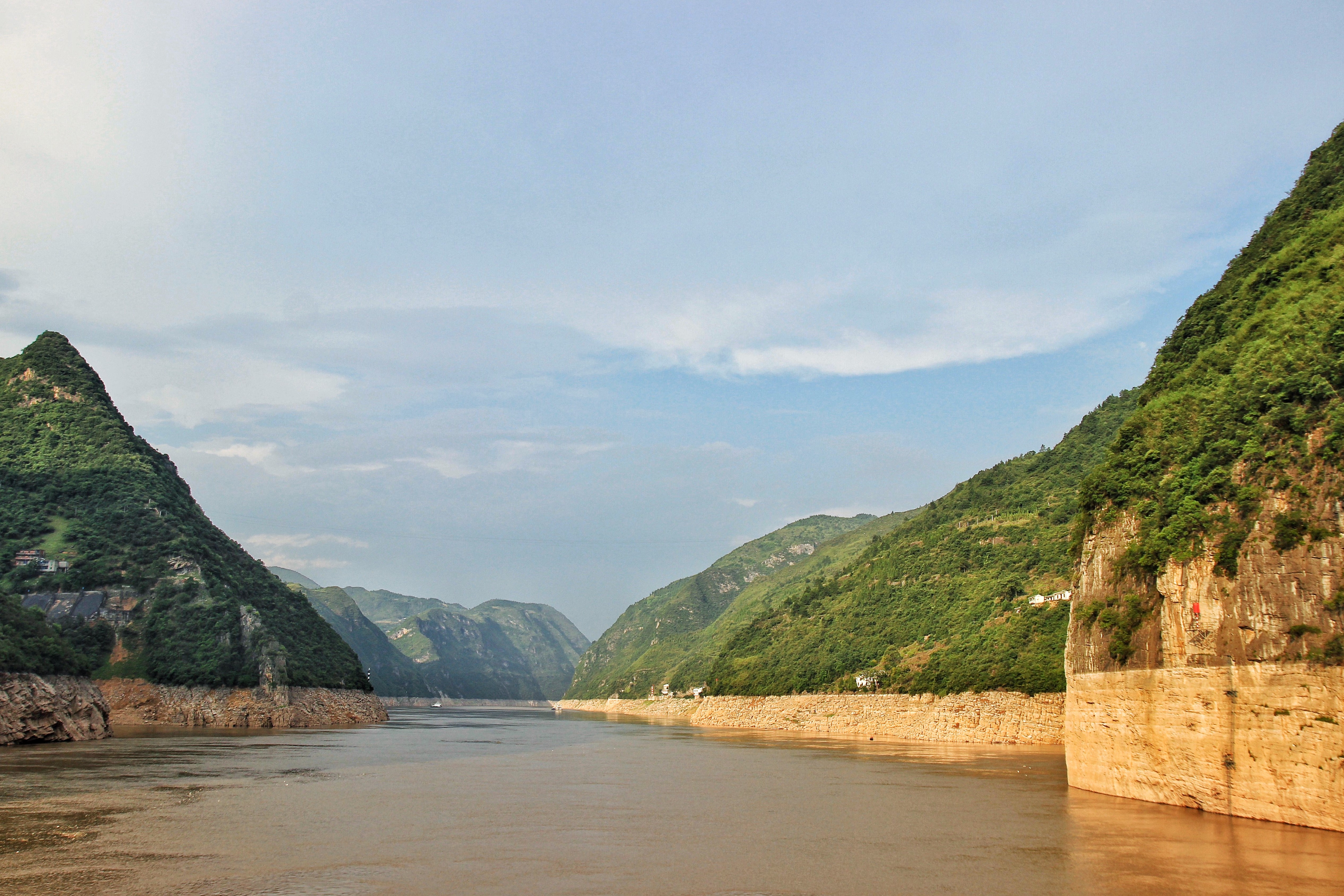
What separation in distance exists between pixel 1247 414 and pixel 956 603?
71.8 meters

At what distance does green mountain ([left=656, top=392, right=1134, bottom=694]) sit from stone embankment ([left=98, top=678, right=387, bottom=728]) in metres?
62.7

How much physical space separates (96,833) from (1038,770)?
44.6 meters

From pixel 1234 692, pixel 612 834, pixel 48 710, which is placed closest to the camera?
pixel 1234 692

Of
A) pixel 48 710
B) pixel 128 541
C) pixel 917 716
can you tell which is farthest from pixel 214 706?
pixel 917 716

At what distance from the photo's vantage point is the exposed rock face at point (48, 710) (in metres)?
57.2

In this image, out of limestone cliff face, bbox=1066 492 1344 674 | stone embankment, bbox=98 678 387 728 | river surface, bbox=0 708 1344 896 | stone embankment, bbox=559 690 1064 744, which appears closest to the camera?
river surface, bbox=0 708 1344 896

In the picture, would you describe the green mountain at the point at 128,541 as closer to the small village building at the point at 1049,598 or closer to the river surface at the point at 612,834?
the river surface at the point at 612,834

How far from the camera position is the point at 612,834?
2745 centimetres

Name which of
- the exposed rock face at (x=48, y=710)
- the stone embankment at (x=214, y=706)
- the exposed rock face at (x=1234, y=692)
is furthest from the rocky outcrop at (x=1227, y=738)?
the stone embankment at (x=214, y=706)

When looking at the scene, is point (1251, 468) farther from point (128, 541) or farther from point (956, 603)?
point (128, 541)

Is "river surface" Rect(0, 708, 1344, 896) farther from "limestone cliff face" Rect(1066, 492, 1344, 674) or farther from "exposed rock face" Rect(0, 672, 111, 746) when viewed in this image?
"exposed rock face" Rect(0, 672, 111, 746)

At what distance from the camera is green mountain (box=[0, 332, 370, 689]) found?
97.8 m

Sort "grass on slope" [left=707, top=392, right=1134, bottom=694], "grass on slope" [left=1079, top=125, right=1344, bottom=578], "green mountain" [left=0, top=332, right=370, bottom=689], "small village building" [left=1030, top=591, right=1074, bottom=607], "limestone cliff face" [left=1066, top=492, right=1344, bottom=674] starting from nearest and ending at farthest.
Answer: "limestone cliff face" [left=1066, top=492, right=1344, bottom=674]
"grass on slope" [left=1079, top=125, right=1344, bottom=578]
"grass on slope" [left=707, top=392, right=1134, bottom=694]
"small village building" [left=1030, top=591, right=1074, bottom=607]
"green mountain" [left=0, top=332, right=370, bottom=689]

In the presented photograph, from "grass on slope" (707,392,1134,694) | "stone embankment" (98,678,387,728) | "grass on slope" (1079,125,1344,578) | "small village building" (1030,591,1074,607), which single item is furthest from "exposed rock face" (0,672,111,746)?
"small village building" (1030,591,1074,607)
